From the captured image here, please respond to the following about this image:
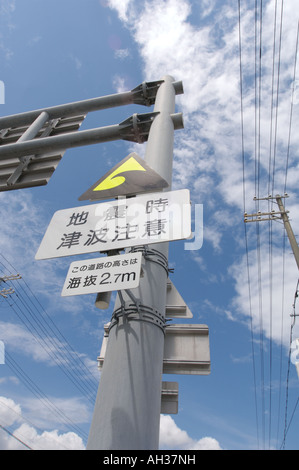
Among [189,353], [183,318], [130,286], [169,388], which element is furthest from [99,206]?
[169,388]

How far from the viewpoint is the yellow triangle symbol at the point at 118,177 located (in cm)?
262

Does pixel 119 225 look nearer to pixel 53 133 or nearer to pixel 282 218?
pixel 53 133

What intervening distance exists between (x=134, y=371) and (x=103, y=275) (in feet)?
2.08

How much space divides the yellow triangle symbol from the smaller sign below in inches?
34.0

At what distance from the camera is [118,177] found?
268 centimetres

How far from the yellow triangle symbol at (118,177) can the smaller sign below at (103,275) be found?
86cm

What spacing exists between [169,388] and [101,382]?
88cm

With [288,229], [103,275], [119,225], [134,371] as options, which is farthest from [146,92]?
[288,229]

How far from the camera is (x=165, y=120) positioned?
3.51 meters

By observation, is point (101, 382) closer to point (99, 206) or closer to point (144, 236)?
point (144, 236)

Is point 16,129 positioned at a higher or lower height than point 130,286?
higher

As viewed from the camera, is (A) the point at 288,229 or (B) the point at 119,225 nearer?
(B) the point at 119,225

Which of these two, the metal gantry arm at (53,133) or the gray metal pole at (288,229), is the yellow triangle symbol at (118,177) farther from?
the gray metal pole at (288,229)

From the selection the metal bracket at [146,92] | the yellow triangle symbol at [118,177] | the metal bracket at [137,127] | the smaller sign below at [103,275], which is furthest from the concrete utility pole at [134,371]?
the metal bracket at [146,92]
